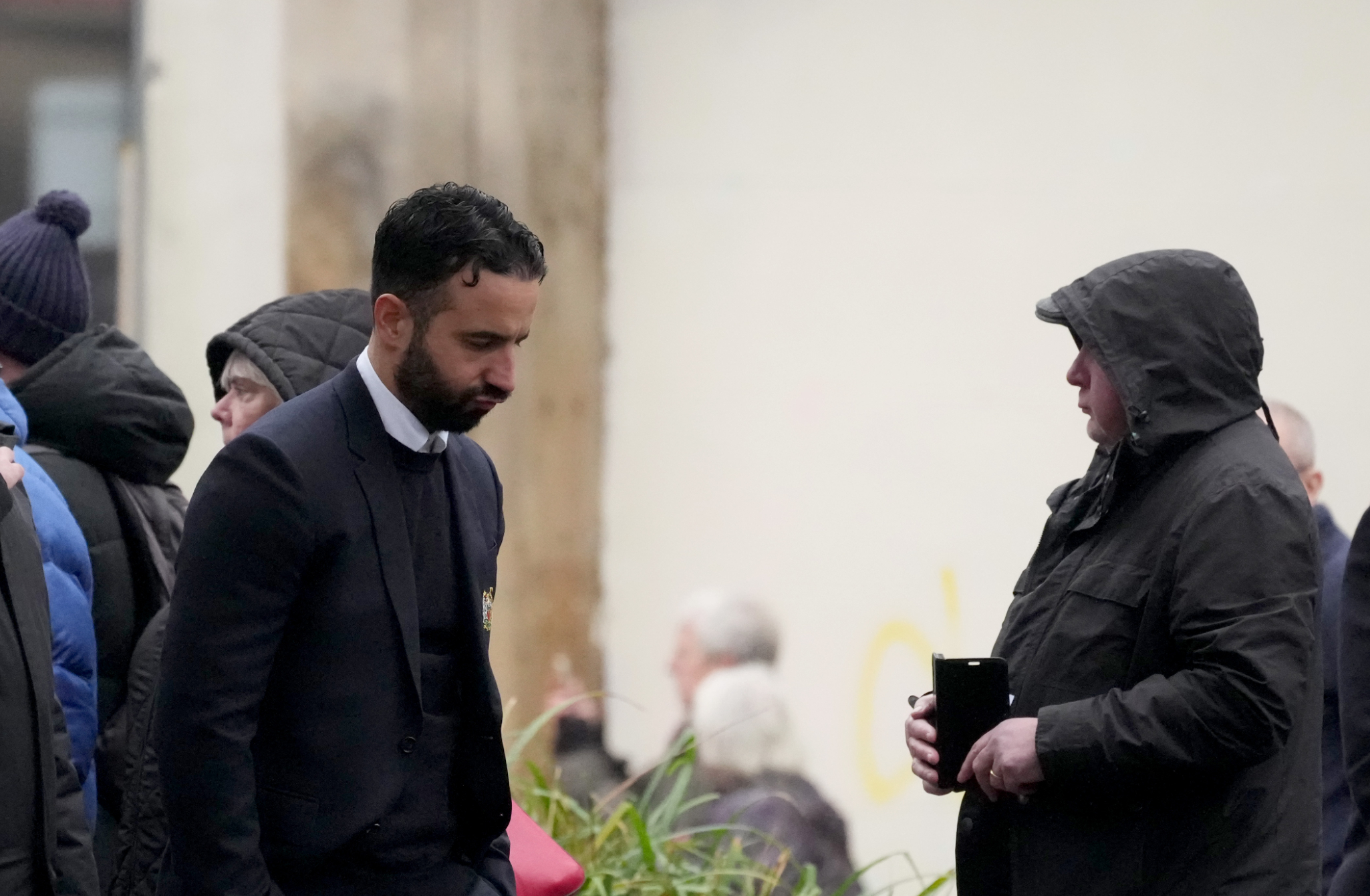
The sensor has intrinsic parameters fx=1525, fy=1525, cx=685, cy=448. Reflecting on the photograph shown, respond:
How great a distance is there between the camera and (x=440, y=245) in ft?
6.16

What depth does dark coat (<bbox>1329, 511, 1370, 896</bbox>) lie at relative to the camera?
6.96 ft

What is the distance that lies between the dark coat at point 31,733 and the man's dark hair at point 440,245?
0.66 meters

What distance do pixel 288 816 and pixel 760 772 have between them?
11.0 ft

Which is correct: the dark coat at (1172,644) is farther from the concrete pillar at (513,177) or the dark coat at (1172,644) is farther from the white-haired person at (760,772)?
the concrete pillar at (513,177)

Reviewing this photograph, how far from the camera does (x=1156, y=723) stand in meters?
2.11

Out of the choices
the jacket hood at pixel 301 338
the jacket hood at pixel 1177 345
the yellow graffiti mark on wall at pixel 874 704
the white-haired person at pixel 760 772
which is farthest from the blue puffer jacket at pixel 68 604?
the yellow graffiti mark on wall at pixel 874 704

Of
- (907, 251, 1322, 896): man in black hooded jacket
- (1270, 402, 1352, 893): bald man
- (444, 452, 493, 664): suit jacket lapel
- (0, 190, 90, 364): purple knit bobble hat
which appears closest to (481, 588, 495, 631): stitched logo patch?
(444, 452, 493, 664): suit jacket lapel

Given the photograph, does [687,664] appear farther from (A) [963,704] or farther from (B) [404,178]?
(A) [963,704]

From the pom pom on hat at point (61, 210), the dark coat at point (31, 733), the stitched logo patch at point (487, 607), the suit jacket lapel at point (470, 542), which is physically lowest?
the dark coat at point (31, 733)

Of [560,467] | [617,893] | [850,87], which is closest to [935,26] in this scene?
[850,87]

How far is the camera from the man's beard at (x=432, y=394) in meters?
1.89

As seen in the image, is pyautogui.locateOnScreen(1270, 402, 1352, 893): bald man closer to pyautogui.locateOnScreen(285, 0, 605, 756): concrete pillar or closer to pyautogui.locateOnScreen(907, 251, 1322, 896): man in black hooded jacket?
pyautogui.locateOnScreen(907, 251, 1322, 896): man in black hooded jacket

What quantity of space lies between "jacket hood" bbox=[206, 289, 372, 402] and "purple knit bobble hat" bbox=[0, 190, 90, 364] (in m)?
0.58

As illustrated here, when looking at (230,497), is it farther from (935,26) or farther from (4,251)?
(935,26)
